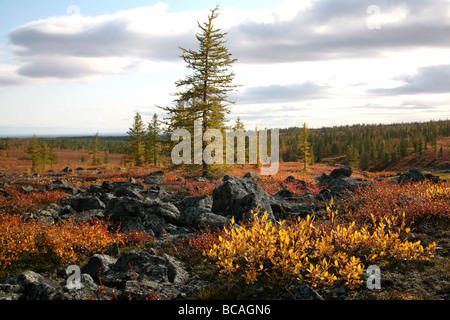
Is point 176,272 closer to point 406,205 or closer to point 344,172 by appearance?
point 406,205

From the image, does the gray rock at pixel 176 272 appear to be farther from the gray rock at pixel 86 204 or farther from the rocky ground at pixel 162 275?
the gray rock at pixel 86 204

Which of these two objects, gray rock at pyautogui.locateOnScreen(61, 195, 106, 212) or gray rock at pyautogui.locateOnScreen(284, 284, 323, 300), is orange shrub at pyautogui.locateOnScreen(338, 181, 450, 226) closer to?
gray rock at pyautogui.locateOnScreen(284, 284, 323, 300)

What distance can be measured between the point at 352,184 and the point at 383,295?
10.7 metres

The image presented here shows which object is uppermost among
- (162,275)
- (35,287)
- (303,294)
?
(303,294)

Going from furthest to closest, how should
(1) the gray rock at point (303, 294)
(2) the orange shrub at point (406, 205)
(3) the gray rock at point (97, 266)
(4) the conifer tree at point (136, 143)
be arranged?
(4) the conifer tree at point (136, 143) < (2) the orange shrub at point (406, 205) < (3) the gray rock at point (97, 266) < (1) the gray rock at point (303, 294)

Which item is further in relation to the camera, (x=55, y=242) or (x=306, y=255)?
(x=55, y=242)

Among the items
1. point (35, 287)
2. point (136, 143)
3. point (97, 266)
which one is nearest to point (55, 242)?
point (97, 266)

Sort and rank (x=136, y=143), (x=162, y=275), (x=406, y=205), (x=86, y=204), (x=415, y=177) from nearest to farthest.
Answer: (x=162, y=275)
(x=406, y=205)
(x=86, y=204)
(x=415, y=177)
(x=136, y=143)

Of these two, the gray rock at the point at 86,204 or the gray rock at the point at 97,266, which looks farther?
the gray rock at the point at 86,204

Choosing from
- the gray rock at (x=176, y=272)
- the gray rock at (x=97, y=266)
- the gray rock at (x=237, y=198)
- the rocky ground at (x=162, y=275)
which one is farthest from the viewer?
the gray rock at (x=237, y=198)

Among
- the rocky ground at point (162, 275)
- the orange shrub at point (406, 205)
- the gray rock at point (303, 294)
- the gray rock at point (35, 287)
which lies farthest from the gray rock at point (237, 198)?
the gray rock at point (35, 287)

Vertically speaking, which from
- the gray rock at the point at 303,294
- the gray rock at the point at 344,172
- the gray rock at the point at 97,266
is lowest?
the gray rock at the point at 97,266

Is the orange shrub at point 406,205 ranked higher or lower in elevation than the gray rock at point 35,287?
higher
